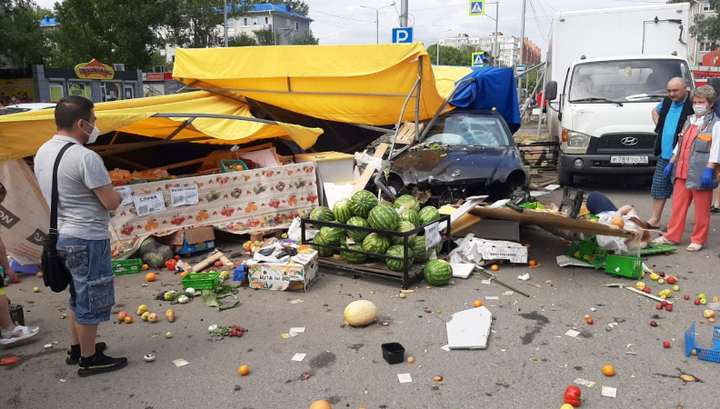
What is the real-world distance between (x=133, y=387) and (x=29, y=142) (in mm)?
3605

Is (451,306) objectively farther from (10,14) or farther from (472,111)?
(10,14)

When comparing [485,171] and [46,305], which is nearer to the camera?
[46,305]

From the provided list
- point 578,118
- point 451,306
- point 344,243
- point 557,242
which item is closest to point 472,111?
point 578,118

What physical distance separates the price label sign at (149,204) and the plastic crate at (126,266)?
2.24 ft

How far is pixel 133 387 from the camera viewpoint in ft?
13.5

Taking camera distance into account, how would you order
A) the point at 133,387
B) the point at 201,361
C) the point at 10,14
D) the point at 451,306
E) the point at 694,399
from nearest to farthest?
1. the point at 694,399
2. the point at 133,387
3. the point at 201,361
4. the point at 451,306
5. the point at 10,14

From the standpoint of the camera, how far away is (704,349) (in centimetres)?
431

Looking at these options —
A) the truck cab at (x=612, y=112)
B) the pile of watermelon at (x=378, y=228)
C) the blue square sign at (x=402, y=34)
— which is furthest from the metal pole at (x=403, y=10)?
the pile of watermelon at (x=378, y=228)

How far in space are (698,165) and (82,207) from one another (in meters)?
7.02

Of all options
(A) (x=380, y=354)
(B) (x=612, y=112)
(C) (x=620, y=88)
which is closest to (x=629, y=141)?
(B) (x=612, y=112)

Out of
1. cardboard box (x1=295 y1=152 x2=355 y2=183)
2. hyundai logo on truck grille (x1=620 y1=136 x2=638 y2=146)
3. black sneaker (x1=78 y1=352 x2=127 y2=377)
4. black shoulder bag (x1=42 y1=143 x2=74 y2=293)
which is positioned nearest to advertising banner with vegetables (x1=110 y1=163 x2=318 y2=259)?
cardboard box (x1=295 y1=152 x2=355 y2=183)

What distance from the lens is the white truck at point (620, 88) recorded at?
1070 cm

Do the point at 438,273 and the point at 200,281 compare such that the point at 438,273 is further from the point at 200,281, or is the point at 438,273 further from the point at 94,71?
the point at 94,71

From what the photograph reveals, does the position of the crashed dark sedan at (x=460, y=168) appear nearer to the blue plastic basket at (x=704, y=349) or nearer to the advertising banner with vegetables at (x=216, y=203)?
the advertising banner with vegetables at (x=216, y=203)
